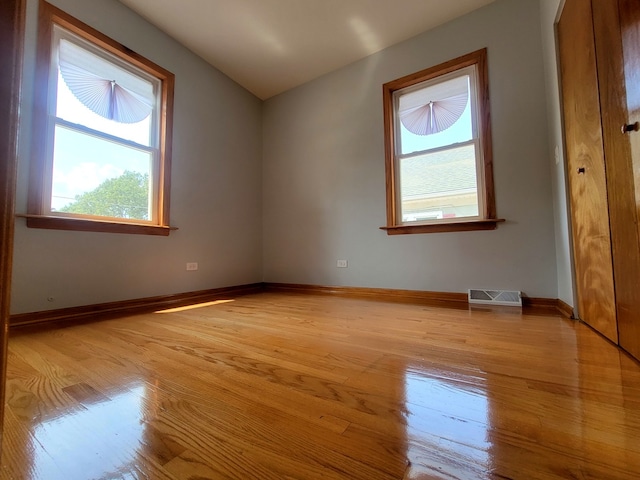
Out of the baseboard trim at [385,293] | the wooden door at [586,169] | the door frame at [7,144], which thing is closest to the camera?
the door frame at [7,144]

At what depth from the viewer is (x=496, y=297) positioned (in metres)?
2.22

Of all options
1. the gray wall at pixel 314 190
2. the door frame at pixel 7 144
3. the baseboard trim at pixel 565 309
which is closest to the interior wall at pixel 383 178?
the gray wall at pixel 314 190

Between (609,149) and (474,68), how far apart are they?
66.4 inches

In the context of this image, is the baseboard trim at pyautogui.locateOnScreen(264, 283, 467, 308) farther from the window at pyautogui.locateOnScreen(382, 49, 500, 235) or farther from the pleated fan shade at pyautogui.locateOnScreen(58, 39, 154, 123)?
the pleated fan shade at pyautogui.locateOnScreen(58, 39, 154, 123)

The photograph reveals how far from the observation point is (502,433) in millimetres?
649

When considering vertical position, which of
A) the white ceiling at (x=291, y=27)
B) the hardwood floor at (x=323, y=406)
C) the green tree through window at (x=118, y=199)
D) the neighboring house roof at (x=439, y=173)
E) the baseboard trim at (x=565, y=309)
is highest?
the white ceiling at (x=291, y=27)

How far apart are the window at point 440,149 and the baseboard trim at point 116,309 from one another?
205cm

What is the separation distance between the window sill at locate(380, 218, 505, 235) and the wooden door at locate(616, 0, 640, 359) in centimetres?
116

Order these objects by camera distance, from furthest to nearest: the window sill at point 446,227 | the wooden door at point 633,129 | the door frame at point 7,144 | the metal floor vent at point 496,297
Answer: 1. the window sill at point 446,227
2. the metal floor vent at point 496,297
3. the wooden door at point 633,129
4. the door frame at point 7,144

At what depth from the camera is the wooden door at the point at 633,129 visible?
3.26ft

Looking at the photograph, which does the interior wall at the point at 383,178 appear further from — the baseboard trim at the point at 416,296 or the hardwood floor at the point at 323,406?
the hardwood floor at the point at 323,406

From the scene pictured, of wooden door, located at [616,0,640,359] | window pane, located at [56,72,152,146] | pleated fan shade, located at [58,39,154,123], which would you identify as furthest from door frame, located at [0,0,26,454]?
pleated fan shade, located at [58,39,154,123]

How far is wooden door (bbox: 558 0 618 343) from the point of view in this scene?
1.32m

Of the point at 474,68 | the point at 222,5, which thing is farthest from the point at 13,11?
the point at 474,68
